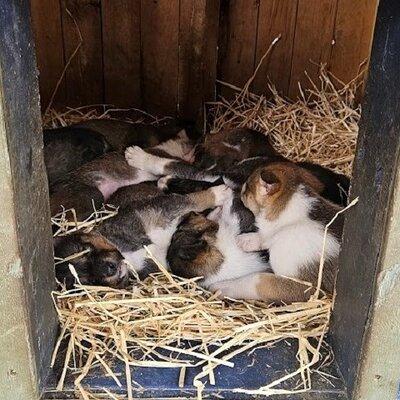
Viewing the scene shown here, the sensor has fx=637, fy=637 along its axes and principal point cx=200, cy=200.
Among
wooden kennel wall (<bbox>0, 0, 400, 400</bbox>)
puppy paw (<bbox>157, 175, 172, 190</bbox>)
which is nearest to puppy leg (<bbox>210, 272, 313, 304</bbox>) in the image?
wooden kennel wall (<bbox>0, 0, 400, 400</bbox>)

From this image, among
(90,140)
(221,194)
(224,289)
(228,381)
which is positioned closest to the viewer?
(228,381)

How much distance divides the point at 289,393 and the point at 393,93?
121 cm

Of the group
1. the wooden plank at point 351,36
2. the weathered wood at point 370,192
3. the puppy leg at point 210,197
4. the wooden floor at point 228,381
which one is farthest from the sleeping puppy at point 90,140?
the weathered wood at point 370,192

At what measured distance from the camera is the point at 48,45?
4766mm

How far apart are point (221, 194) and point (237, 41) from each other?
65.5 inches

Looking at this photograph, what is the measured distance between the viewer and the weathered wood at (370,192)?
2.16 m

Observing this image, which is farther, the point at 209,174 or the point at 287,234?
the point at 209,174

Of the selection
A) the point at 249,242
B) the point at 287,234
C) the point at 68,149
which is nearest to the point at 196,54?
the point at 68,149

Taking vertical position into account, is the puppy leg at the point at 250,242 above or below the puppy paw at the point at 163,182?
below

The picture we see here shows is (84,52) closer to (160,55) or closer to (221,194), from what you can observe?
(160,55)

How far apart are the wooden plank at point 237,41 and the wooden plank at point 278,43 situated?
57 millimetres

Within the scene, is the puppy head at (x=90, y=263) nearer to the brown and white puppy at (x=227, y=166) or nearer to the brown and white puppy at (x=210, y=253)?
the brown and white puppy at (x=210, y=253)

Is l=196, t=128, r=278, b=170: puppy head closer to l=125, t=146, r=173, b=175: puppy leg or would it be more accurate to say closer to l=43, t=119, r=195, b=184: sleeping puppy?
l=125, t=146, r=173, b=175: puppy leg

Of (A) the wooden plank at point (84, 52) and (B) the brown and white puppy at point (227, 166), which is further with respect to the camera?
(A) the wooden plank at point (84, 52)
